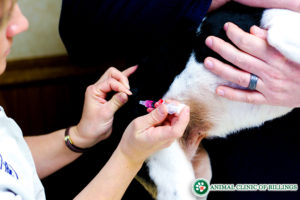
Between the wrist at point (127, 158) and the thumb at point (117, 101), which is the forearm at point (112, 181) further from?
the thumb at point (117, 101)

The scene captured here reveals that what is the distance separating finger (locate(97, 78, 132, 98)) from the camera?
922 millimetres

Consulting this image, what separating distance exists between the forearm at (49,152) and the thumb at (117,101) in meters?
0.24

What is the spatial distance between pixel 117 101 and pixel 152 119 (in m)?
0.21

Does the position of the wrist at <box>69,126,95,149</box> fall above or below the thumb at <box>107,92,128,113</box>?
below

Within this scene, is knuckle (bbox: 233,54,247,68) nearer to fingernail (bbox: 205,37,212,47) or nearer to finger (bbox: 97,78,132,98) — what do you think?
fingernail (bbox: 205,37,212,47)

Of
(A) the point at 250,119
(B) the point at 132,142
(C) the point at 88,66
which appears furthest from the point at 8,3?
(C) the point at 88,66

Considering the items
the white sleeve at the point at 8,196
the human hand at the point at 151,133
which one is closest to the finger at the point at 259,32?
the human hand at the point at 151,133

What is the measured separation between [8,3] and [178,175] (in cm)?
62

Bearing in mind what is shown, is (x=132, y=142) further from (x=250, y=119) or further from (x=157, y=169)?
(x=250, y=119)

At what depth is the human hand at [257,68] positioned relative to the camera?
829mm

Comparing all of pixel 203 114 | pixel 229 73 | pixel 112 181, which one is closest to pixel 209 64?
pixel 229 73

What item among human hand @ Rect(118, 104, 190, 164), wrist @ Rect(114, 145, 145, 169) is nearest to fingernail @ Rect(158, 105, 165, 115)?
human hand @ Rect(118, 104, 190, 164)

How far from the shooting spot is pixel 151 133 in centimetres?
76

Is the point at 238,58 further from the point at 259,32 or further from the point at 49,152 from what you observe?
the point at 49,152
